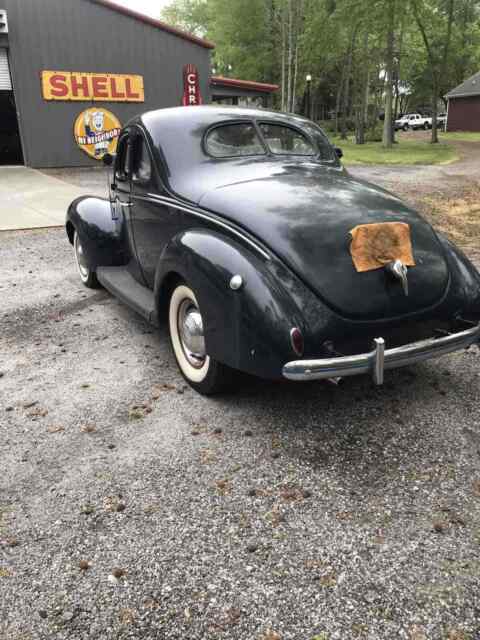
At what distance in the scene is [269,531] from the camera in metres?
2.38

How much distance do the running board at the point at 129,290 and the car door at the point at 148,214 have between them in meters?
0.15

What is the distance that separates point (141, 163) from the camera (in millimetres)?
4484

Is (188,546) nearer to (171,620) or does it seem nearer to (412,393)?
(171,620)

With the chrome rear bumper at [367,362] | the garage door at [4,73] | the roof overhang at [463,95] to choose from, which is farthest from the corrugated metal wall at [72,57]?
the roof overhang at [463,95]

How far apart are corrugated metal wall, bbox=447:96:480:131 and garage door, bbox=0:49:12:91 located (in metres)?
42.6

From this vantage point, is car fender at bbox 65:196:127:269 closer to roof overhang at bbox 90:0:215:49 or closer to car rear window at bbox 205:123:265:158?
car rear window at bbox 205:123:265:158

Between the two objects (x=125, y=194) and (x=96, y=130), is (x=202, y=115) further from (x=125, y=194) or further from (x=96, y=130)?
(x=96, y=130)

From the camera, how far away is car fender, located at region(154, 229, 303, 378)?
2.80 m

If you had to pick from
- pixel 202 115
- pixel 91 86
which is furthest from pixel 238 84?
pixel 202 115

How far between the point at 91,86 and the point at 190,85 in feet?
12.3

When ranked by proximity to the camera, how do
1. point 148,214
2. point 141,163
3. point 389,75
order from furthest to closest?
point 389,75 < point 141,163 < point 148,214

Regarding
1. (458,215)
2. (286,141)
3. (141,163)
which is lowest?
(458,215)

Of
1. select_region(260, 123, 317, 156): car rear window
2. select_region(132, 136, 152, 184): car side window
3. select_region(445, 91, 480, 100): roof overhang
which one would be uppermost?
select_region(445, 91, 480, 100): roof overhang

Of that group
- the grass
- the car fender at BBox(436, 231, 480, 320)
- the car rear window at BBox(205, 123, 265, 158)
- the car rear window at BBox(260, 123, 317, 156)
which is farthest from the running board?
the grass
